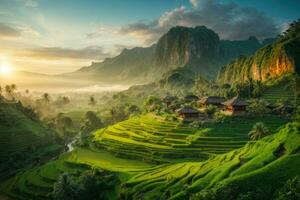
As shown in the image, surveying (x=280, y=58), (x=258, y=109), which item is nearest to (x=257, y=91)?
(x=258, y=109)

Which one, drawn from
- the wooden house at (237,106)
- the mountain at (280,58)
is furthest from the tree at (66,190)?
the mountain at (280,58)

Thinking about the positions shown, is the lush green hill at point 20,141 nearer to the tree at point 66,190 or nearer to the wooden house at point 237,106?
the tree at point 66,190

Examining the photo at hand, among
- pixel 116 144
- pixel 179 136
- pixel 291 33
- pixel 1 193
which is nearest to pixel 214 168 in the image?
pixel 179 136

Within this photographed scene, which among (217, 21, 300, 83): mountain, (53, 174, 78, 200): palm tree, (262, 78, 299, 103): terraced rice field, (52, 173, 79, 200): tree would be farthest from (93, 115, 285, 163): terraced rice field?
(217, 21, 300, 83): mountain

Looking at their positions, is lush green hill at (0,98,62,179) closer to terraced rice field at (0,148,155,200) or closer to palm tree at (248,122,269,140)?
terraced rice field at (0,148,155,200)

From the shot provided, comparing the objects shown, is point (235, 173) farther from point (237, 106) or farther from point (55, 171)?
point (237, 106)

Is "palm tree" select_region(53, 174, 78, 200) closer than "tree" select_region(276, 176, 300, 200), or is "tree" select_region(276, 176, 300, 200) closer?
"tree" select_region(276, 176, 300, 200)
